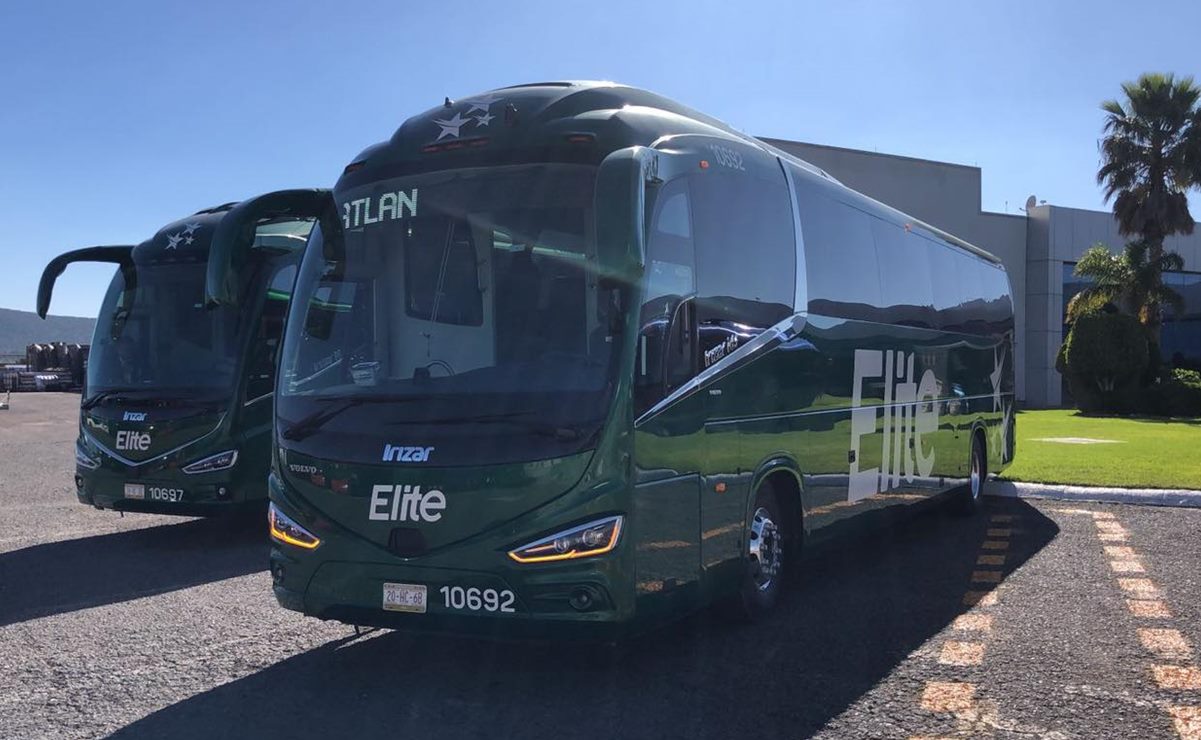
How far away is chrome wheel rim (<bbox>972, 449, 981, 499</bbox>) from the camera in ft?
41.0

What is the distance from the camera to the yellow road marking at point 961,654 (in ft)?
19.8

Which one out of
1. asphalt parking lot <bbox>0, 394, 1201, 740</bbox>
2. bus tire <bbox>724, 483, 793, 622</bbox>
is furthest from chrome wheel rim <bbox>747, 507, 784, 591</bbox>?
asphalt parking lot <bbox>0, 394, 1201, 740</bbox>

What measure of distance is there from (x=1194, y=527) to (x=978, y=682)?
6.62 m

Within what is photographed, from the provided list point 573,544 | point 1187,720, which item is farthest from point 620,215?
point 1187,720

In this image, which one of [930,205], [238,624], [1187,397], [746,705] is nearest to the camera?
[746,705]

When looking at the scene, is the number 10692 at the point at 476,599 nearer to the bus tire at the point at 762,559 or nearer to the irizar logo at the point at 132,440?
the bus tire at the point at 762,559

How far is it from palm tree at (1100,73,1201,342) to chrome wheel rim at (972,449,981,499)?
25693mm

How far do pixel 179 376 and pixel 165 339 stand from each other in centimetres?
46

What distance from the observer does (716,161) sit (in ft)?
21.1

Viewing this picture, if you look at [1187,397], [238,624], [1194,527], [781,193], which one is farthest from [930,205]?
[238,624]

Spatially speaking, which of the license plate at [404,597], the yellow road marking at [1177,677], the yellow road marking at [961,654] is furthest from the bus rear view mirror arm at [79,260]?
the yellow road marking at [1177,677]

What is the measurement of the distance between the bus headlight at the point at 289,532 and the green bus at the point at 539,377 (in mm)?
14

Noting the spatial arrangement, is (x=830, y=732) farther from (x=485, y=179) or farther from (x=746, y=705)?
(x=485, y=179)

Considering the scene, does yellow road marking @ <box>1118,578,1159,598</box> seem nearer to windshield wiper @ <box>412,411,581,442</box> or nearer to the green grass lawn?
windshield wiper @ <box>412,411,581,442</box>
